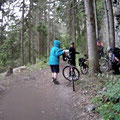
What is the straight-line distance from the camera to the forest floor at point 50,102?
4.30 metres

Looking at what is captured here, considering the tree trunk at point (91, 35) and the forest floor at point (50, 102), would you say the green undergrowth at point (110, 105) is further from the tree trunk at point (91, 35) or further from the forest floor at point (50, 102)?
the tree trunk at point (91, 35)

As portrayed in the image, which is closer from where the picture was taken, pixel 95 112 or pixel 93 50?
pixel 95 112

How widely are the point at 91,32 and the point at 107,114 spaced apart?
4.75m

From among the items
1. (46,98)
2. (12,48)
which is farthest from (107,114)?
(12,48)

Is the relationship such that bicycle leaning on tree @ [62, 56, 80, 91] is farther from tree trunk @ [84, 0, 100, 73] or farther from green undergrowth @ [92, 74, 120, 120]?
green undergrowth @ [92, 74, 120, 120]

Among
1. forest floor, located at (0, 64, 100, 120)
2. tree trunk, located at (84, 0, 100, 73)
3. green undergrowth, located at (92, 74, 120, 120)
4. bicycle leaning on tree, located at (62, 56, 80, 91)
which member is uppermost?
tree trunk, located at (84, 0, 100, 73)

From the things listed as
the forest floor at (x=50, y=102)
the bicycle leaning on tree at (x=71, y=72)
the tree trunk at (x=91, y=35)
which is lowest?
the forest floor at (x=50, y=102)

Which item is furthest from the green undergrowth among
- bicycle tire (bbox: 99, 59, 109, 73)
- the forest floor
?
bicycle tire (bbox: 99, 59, 109, 73)

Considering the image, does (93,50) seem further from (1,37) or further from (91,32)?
(1,37)

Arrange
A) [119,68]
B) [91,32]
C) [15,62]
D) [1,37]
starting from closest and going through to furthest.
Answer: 1. [91,32]
2. [119,68]
3. [1,37]
4. [15,62]

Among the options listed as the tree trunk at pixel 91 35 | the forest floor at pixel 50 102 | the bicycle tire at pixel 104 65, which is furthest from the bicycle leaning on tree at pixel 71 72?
the bicycle tire at pixel 104 65

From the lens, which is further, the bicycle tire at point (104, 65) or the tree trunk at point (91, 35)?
the bicycle tire at point (104, 65)

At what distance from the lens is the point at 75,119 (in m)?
4.12

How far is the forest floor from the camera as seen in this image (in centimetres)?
430
